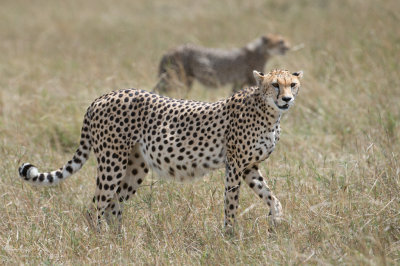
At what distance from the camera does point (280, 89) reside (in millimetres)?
3293

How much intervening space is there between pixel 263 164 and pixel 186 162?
1.02m

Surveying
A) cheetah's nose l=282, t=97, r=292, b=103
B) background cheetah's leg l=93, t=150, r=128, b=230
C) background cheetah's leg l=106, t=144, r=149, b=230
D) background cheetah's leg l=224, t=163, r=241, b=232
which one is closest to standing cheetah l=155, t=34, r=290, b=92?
background cheetah's leg l=106, t=144, r=149, b=230

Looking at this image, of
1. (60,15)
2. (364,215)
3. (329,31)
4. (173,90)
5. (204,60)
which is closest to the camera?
(364,215)

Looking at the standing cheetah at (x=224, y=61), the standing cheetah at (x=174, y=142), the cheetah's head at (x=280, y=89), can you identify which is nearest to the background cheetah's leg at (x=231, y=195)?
the standing cheetah at (x=174, y=142)

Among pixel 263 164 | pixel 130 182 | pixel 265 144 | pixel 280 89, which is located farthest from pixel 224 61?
pixel 280 89

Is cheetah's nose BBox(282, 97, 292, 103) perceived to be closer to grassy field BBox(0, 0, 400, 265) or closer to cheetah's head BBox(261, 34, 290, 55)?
grassy field BBox(0, 0, 400, 265)

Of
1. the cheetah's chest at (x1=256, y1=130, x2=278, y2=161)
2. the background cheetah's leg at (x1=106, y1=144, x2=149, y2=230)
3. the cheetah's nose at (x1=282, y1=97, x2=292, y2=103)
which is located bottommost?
the background cheetah's leg at (x1=106, y1=144, x2=149, y2=230)

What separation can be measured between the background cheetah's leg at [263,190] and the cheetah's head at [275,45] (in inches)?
169

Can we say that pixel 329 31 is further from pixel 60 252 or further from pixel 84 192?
pixel 60 252

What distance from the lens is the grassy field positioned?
3244 mm

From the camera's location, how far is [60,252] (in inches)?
132

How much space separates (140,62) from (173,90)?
6.79ft

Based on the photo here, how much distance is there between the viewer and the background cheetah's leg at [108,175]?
3.71m

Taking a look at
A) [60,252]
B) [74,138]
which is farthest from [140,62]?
[60,252]
